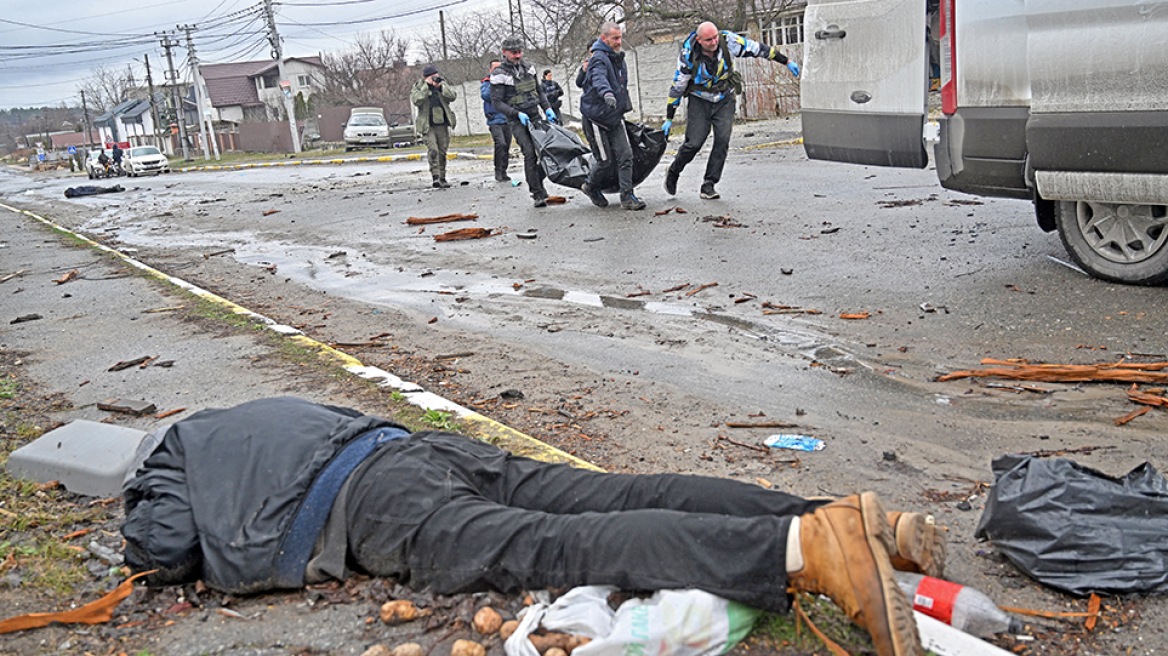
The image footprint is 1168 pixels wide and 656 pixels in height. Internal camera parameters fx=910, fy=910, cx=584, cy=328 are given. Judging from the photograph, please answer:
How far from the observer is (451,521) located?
264cm

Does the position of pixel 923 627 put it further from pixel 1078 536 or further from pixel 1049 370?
pixel 1049 370

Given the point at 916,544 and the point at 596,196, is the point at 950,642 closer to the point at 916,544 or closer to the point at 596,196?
the point at 916,544

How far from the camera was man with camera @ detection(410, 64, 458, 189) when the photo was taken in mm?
15188

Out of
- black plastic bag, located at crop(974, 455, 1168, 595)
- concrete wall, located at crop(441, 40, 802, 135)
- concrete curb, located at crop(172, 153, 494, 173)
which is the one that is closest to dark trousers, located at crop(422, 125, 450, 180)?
concrete curb, located at crop(172, 153, 494, 173)

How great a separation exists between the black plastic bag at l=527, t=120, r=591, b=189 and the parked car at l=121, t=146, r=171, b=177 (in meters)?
35.4

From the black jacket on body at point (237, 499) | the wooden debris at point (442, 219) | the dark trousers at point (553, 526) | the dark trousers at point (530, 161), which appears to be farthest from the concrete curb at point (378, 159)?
the dark trousers at point (553, 526)

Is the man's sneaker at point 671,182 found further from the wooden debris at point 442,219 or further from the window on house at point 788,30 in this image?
the window on house at point 788,30

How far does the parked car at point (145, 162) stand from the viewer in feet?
133

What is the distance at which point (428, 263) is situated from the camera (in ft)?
28.9

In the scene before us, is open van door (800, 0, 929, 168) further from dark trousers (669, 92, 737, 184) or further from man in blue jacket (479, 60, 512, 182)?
man in blue jacket (479, 60, 512, 182)

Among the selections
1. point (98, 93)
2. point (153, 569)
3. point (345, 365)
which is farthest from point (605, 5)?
point (98, 93)

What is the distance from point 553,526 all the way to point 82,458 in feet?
7.55

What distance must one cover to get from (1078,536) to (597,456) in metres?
1.78

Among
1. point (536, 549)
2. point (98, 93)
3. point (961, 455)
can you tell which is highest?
point (98, 93)
